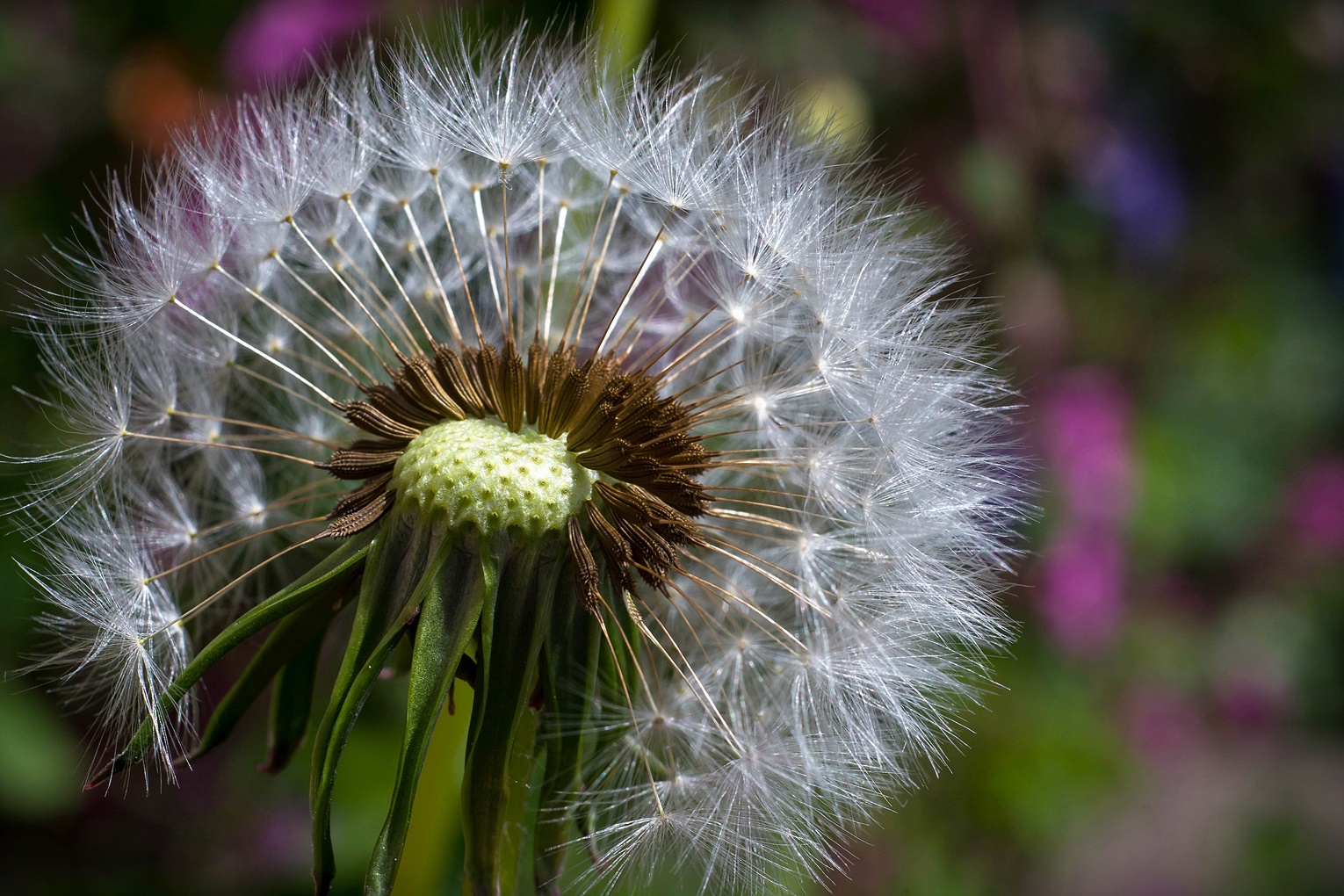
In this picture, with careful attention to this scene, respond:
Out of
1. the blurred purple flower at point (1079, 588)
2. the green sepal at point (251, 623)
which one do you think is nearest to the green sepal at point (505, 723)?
the green sepal at point (251, 623)

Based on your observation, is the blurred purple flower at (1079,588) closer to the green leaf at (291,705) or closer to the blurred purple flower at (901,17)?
the blurred purple flower at (901,17)

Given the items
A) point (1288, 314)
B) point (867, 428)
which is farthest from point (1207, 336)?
point (867, 428)

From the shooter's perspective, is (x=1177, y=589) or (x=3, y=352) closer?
(x=3, y=352)

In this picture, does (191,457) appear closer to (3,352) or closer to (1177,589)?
(3,352)

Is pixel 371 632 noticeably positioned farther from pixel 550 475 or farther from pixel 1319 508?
pixel 1319 508

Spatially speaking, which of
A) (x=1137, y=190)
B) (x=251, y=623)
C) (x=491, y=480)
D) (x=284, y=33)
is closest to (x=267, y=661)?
(x=251, y=623)

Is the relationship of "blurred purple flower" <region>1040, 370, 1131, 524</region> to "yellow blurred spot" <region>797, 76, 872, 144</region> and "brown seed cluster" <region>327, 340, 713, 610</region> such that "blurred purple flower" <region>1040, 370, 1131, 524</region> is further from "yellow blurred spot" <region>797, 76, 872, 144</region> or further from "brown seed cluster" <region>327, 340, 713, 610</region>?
"brown seed cluster" <region>327, 340, 713, 610</region>

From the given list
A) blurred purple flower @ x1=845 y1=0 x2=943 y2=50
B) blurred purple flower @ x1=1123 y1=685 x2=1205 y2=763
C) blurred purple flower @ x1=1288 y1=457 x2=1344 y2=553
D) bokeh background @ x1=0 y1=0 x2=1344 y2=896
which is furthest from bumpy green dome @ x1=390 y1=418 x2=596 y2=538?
blurred purple flower @ x1=1288 y1=457 x2=1344 y2=553
